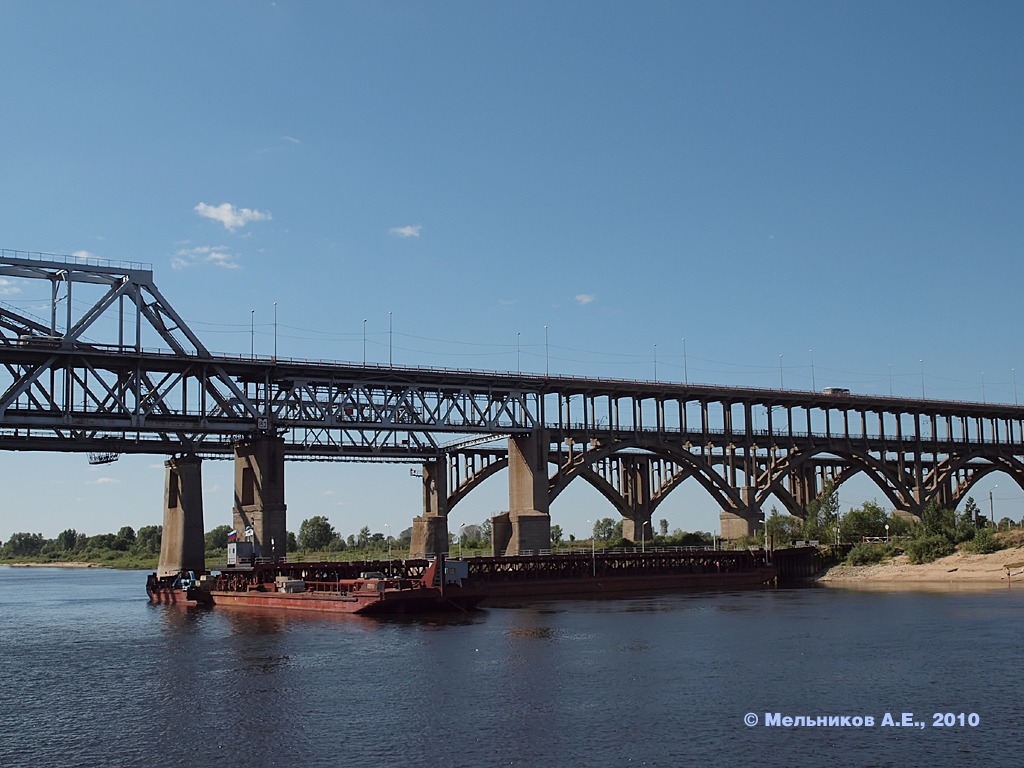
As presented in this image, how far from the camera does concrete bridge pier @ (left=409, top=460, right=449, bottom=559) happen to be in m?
140

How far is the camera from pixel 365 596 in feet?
259

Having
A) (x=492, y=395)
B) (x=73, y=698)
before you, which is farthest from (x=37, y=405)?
(x=73, y=698)

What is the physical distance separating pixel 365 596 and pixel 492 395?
4424 cm

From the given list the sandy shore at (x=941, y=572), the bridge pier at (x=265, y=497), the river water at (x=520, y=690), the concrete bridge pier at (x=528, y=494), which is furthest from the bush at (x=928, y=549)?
the bridge pier at (x=265, y=497)

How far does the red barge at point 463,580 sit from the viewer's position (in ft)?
269

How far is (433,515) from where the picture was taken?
464 ft

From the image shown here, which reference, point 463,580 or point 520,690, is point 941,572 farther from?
point 520,690

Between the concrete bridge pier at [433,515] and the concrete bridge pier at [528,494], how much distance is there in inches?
756

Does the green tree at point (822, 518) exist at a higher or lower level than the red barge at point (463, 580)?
higher

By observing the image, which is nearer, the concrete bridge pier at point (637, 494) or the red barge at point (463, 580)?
the red barge at point (463, 580)

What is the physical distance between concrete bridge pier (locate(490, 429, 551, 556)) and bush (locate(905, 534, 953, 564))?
4055 cm

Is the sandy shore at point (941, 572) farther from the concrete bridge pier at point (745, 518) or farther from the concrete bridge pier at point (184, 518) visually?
the concrete bridge pier at point (184, 518)

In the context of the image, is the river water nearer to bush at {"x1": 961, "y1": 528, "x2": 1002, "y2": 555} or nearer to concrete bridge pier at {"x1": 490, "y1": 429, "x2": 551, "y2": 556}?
concrete bridge pier at {"x1": 490, "y1": 429, "x2": 551, "y2": 556}

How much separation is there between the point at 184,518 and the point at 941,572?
252 ft
